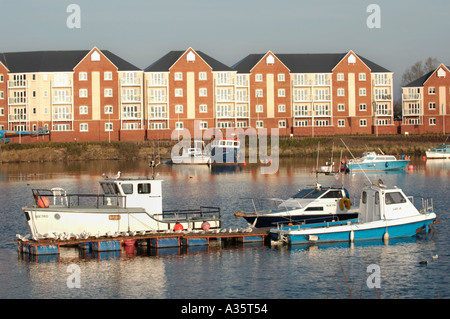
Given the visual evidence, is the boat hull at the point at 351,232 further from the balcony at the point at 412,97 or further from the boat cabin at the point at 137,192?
the balcony at the point at 412,97

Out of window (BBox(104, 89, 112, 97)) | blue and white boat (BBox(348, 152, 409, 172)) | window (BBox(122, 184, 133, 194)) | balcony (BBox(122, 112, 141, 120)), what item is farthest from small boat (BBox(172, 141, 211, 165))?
window (BBox(122, 184, 133, 194))

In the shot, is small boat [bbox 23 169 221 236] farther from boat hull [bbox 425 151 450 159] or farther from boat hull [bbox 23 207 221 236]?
boat hull [bbox 425 151 450 159]

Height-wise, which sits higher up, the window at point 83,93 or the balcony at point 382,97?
the window at point 83,93

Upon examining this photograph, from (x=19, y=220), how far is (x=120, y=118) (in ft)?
242

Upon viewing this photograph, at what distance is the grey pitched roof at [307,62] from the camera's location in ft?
404

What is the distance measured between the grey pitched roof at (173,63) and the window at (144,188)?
269 feet

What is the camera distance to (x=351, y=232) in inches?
1410

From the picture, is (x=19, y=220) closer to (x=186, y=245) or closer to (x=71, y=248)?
(x=71, y=248)

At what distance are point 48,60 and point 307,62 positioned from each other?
44124 millimetres

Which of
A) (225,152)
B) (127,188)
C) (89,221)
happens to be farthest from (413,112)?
(89,221)

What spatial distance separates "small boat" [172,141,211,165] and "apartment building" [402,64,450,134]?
38.8 meters

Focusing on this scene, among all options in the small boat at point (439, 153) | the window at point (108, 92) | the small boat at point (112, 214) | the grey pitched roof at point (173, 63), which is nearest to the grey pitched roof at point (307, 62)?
the grey pitched roof at point (173, 63)

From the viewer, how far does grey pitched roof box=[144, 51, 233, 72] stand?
390 ft

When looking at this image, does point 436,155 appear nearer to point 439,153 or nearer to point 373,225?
point 439,153
